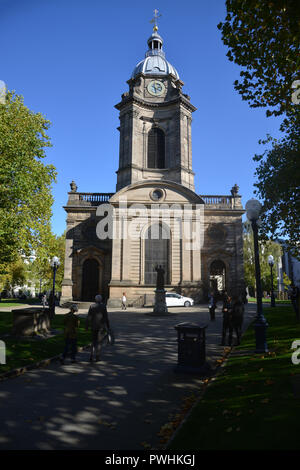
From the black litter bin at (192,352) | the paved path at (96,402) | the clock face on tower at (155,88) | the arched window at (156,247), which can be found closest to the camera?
the paved path at (96,402)

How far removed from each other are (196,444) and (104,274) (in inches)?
1111

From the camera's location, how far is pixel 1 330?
41.2ft

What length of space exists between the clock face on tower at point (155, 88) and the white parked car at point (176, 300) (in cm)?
2521

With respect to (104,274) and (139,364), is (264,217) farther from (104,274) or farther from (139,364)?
(104,274)

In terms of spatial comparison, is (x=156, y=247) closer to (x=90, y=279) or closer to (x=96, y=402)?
(x=90, y=279)

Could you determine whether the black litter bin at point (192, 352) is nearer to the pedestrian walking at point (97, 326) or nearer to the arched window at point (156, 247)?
the pedestrian walking at point (97, 326)

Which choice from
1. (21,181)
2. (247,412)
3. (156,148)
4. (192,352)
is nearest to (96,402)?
(247,412)

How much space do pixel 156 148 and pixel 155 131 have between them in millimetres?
2252

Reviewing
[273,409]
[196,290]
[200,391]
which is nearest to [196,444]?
[273,409]

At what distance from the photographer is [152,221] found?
30562 millimetres

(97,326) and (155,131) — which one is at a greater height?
(155,131)

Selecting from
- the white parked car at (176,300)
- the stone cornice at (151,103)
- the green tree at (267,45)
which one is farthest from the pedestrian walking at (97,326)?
the stone cornice at (151,103)

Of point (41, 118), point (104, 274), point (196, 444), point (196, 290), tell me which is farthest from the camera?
point (104, 274)

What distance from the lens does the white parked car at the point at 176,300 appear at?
26.2m
